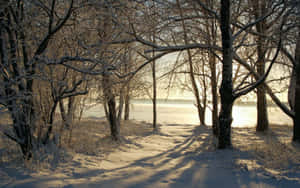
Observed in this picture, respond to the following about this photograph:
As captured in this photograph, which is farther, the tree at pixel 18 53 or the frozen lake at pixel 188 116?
the frozen lake at pixel 188 116

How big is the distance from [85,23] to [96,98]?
2634 millimetres

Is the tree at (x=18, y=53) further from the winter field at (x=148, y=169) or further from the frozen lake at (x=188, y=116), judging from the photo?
the frozen lake at (x=188, y=116)

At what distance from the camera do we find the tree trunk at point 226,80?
5672mm

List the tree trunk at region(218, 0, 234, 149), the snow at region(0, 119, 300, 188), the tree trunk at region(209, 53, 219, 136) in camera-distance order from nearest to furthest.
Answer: the snow at region(0, 119, 300, 188) < the tree trunk at region(218, 0, 234, 149) < the tree trunk at region(209, 53, 219, 136)

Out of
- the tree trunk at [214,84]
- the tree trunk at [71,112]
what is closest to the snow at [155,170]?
the tree trunk at [71,112]

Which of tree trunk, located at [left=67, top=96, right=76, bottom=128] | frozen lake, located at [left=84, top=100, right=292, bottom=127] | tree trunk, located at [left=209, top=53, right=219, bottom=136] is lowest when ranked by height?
frozen lake, located at [left=84, top=100, right=292, bottom=127]

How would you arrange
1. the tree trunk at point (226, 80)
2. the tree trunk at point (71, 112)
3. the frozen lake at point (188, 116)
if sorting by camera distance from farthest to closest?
1. the frozen lake at point (188, 116)
2. the tree trunk at point (71, 112)
3. the tree trunk at point (226, 80)

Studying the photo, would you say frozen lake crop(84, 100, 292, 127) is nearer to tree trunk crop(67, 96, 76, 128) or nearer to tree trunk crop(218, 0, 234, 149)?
tree trunk crop(67, 96, 76, 128)

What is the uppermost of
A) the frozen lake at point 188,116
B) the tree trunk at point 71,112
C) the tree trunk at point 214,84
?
the tree trunk at point 214,84

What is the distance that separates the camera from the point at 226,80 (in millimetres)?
5816

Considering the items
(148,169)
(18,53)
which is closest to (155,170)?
(148,169)

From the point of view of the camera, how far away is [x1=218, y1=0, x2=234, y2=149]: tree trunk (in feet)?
18.6

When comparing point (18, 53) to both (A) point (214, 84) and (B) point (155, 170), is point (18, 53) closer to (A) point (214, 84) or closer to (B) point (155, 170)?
(B) point (155, 170)

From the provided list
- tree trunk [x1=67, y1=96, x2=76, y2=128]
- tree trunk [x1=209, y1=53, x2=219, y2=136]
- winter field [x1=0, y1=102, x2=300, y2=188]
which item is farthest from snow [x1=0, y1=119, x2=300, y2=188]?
tree trunk [x1=209, y1=53, x2=219, y2=136]
